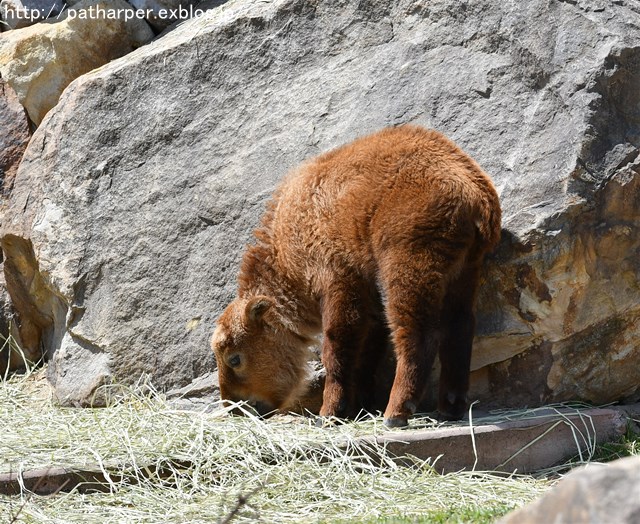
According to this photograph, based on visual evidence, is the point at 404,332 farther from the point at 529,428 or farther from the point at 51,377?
the point at 51,377

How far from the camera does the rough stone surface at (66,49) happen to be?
9.16 meters

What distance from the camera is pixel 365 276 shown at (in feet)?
20.5

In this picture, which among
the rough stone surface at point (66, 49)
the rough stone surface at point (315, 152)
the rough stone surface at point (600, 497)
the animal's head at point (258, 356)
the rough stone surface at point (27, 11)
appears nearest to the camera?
the rough stone surface at point (600, 497)

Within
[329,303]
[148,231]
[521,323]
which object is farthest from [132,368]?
[521,323]

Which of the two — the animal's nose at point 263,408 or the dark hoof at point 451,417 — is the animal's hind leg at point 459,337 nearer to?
the dark hoof at point 451,417

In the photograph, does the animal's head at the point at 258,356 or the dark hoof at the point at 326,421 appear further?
the animal's head at the point at 258,356

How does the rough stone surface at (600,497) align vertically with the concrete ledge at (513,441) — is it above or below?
above

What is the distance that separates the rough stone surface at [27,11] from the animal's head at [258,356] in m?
4.48

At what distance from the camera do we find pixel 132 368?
24.8ft

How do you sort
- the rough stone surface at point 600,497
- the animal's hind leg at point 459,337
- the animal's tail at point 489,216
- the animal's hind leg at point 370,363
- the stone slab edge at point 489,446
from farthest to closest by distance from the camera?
the animal's hind leg at point 370,363 < the animal's hind leg at point 459,337 < the animal's tail at point 489,216 < the stone slab edge at point 489,446 < the rough stone surface at point 600,497

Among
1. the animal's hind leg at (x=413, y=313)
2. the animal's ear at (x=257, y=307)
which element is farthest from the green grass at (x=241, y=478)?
the animal's ear at (x=257, y=307)

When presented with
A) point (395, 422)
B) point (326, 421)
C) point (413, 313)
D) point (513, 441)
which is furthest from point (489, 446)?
point (326, 421)

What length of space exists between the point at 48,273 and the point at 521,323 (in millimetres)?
4152

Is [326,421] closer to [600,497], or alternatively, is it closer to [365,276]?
[365,276]
